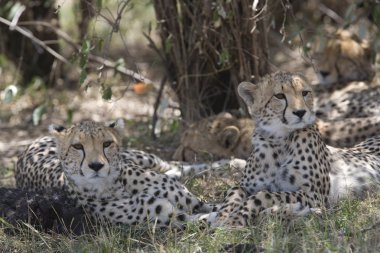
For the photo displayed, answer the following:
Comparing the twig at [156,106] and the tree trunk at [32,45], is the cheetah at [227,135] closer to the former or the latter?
the twig at [156,106]

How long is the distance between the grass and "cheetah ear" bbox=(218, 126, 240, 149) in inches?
75.7

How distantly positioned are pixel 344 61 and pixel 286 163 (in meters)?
3.20

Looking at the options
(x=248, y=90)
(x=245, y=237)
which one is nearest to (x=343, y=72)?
(x=248, y=90)

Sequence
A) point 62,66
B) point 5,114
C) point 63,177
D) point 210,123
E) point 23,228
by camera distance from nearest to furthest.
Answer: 1. point 23,228
2. point 63,177
3. point 210,123
4. point 5,114
5. point 62,66

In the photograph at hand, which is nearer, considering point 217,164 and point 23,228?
point 23,228

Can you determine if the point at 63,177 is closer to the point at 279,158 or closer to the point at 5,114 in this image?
the point at 279,158

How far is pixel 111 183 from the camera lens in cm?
529

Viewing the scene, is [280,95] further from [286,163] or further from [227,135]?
[227,135]

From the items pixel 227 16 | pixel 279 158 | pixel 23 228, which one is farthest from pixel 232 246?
Result: pixel 227 16

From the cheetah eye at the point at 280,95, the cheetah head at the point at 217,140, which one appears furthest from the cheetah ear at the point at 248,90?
the cheetah head at the point at 217,140

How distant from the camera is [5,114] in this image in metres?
9.45

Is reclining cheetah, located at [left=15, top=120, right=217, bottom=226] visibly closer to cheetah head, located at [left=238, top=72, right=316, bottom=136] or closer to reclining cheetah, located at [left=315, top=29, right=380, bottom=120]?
cheetah head, located at [left=238, top=72, right=316, bottom=136]

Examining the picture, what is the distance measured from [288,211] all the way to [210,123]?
2369 mm

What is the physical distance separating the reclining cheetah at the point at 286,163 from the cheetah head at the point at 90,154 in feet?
2.44
